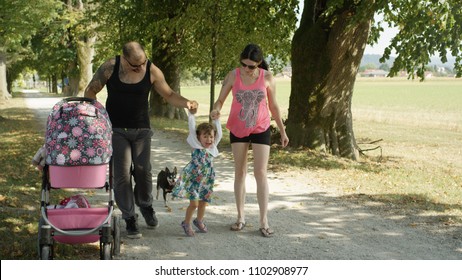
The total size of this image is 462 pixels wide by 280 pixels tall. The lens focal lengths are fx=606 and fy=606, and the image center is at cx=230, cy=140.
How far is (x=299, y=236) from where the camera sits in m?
6.93

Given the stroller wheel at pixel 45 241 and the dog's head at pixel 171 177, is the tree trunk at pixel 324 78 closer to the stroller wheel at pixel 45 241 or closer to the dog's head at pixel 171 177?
the dog's head at pixel 171 177

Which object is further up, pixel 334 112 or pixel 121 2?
pixel 121 2

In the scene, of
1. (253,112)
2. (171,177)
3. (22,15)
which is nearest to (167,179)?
(171,177)

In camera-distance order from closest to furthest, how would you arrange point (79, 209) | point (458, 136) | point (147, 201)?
point (79, 209), point (147, 201), point (458, 136)

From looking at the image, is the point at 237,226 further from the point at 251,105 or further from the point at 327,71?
the point at 327,71

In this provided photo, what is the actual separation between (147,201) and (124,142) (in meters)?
0.83

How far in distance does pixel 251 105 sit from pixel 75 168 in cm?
220

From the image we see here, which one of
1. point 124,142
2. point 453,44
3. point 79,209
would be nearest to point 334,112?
point 453,44

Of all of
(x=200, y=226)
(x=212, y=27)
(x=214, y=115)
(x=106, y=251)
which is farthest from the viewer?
(x=212, y=27)

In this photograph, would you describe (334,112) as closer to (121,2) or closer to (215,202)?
(215,202)

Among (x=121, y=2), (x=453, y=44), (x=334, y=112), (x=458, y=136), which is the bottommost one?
(x=458, y=136)

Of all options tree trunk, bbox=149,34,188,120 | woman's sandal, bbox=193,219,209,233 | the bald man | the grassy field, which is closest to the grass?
the grassy field

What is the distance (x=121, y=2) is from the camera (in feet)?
77.6

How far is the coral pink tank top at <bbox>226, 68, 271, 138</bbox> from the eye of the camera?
261 inches
